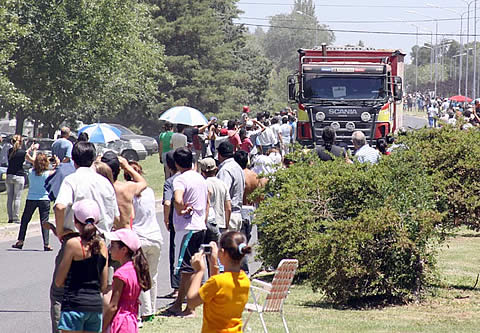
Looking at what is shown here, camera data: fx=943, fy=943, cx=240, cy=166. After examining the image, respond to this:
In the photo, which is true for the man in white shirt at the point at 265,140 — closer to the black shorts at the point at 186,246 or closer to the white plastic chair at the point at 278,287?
the black shorts at the point at 186,246

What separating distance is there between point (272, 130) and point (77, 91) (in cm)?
1129

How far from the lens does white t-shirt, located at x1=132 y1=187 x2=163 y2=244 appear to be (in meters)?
9.53

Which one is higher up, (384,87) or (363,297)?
(384,87)

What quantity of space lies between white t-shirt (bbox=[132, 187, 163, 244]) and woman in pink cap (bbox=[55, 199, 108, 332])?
8.91 feet

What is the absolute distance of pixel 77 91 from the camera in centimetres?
3603

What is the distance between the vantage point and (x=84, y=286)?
670 cm

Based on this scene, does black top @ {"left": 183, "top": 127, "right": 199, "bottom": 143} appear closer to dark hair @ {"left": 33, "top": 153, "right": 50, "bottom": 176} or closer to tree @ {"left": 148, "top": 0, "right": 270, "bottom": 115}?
dark hair @ {"left": 33, "top": 153, "right": 50, "bottom": 176}

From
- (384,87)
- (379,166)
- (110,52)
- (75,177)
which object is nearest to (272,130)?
(384,87)

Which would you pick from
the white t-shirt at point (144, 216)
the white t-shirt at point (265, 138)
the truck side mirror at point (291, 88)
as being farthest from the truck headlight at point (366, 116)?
the white t-shirt at point (144, 216)

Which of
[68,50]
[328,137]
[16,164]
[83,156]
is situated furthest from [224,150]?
[68,50]

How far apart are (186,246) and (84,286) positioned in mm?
3127

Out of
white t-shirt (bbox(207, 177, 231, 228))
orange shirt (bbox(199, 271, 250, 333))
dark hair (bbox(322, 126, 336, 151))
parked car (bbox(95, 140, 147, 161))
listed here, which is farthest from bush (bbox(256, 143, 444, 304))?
parked car (bbox(95, 140, 147, 161))

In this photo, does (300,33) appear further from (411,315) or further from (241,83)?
(411,315)

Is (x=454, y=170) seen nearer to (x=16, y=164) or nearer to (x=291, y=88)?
(x=16, y=164)
